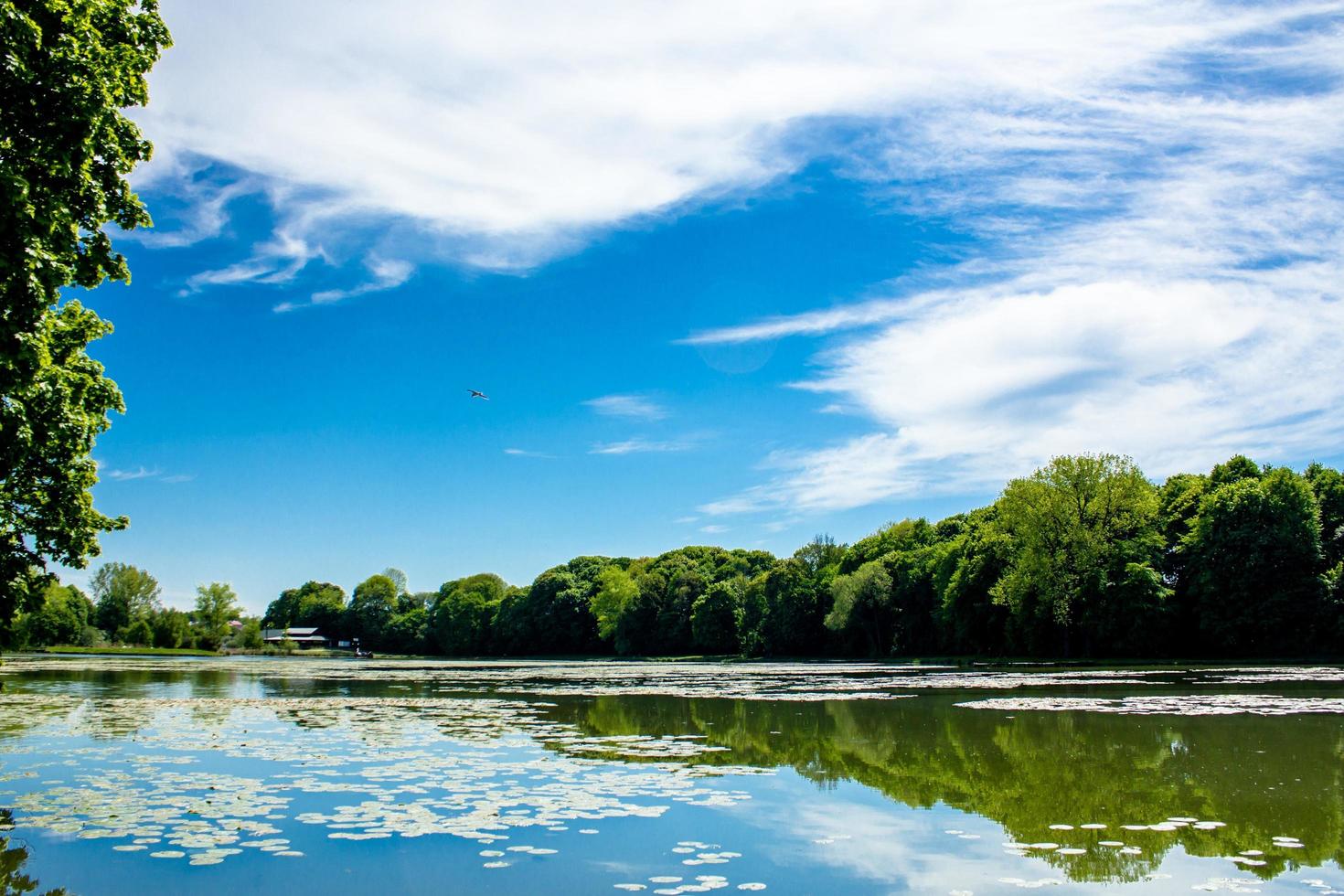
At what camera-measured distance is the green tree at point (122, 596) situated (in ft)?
429

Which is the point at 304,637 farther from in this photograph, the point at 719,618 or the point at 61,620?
the point at 719,618

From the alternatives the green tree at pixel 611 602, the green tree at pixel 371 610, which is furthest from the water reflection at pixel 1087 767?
the green tree at pixel 371 610

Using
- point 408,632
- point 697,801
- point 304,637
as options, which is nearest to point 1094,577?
point 697,801

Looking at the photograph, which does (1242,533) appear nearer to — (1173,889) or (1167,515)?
(1167,515)

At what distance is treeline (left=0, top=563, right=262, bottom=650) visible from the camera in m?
109

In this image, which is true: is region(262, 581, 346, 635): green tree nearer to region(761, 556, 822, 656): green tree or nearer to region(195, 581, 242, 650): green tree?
region(195, 581, 242, 650): green tree

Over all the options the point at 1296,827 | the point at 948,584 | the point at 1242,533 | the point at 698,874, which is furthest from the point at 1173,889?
the point at 948,584

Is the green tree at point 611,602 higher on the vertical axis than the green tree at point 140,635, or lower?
higher

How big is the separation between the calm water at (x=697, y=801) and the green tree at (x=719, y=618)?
247 ft

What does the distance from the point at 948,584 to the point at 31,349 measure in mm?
60404

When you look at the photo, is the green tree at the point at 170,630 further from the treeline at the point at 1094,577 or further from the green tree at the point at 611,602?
the treeline at the point at 1094,577

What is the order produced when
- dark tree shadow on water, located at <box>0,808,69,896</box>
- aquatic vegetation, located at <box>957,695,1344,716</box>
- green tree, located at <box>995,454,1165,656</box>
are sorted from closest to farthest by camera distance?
dark tree shadow on water, located at <box>0,808,69,896</box> → aquatic vegetation, located at <box>957,695,1344,716</box> → green tree, located at <box>995,454,1165,656</box>

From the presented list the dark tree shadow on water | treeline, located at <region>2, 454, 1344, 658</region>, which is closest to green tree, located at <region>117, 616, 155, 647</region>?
treeline, located at <region>2, 454, 1344, 658</region>

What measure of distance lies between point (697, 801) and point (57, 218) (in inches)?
460
